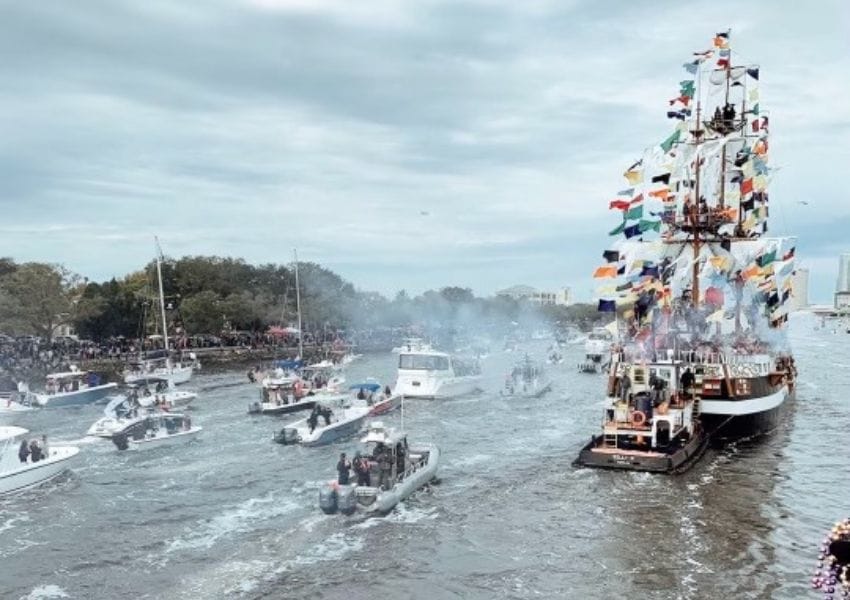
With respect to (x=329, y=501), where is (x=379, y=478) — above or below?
above

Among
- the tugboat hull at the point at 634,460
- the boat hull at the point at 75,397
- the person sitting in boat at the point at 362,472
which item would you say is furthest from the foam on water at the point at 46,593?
the boat hull at the point at 75,397

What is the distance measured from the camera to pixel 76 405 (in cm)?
6216

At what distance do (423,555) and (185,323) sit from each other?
9748cm

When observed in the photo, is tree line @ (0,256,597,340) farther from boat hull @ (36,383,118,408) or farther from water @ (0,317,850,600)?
water @ (0,317,850,600)

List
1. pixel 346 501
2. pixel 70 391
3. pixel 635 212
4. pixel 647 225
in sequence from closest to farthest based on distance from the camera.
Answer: pixel 346 501 → pixel 635 212 → pixel 647 225 → pixel 70 391

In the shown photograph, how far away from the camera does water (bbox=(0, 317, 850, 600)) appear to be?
23453 mm

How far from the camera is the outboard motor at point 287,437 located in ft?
143

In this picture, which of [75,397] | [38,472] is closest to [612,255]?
[38,472]

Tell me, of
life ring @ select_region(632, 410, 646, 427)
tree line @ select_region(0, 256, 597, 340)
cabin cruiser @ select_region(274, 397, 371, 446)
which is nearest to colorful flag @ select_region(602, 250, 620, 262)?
life ring @ select_region(632, 410, 646, 427)

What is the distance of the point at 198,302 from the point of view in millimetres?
117125

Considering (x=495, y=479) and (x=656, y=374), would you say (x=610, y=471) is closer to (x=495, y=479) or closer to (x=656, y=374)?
(x=495, y=479)

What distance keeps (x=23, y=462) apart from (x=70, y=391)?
29903 millimetres

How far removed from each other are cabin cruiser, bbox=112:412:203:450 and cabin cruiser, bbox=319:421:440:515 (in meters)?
15.9

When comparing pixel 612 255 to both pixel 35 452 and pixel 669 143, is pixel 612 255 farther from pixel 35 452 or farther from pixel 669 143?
pixel 35 452
